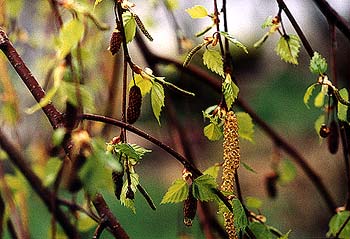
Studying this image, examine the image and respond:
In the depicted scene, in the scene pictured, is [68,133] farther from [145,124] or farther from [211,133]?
[145,124]

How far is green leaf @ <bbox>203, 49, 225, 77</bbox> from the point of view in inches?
22.2

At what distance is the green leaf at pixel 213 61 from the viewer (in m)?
0.56

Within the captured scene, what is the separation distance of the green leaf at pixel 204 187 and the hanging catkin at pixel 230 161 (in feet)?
0.03

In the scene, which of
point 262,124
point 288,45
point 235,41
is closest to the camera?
point 235,41

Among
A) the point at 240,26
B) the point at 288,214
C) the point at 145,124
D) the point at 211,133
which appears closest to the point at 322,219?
the point at 288,214

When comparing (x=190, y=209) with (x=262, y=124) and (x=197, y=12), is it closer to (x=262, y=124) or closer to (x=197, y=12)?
(x=197, y=12)

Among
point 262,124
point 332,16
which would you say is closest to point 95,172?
point 332,16

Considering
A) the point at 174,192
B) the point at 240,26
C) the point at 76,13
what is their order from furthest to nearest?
the point at 240,26 < the point at 174,192 < the point at 76,13

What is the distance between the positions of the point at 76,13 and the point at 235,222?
197 millimetres

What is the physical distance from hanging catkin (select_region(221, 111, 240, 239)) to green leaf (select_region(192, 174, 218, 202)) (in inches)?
0.4

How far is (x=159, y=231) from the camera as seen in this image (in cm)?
282

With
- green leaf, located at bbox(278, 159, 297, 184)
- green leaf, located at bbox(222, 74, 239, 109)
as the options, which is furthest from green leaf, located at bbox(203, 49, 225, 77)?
green leaf, located at bbox(278, 159, 297, 184)

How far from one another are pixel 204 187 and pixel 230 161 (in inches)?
1.1

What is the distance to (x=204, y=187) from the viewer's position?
1.80 feet
